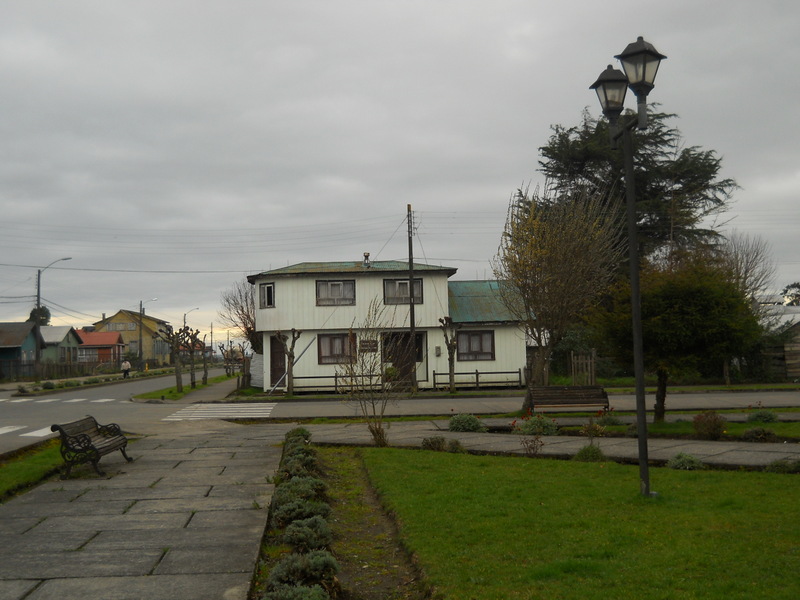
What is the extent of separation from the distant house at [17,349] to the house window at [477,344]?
34.5m

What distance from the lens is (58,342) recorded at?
246 ft

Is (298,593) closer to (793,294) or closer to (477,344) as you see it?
(477,344)

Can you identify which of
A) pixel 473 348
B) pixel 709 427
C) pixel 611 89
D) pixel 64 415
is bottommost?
pixel 64 415

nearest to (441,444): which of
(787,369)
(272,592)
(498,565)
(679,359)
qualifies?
(679,359)

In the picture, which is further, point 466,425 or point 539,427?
point 466,425

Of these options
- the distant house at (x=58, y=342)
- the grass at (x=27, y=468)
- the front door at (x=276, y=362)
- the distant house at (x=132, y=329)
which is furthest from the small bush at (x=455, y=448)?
the distant house at (x=132, y=329)

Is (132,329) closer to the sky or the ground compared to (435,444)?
closer to the sky

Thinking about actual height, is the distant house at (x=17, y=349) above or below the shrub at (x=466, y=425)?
above

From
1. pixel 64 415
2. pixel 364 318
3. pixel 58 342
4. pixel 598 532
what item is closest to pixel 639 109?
pixel 598 532

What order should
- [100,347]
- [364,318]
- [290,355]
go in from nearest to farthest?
[290,355] → [364,318] → [100,347]

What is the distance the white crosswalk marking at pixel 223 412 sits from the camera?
2353 centimetres

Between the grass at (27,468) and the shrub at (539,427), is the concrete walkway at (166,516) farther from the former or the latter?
the shrub at (539,427)

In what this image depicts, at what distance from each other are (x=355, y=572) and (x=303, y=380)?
28881 millimetres

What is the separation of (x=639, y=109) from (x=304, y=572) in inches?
244
